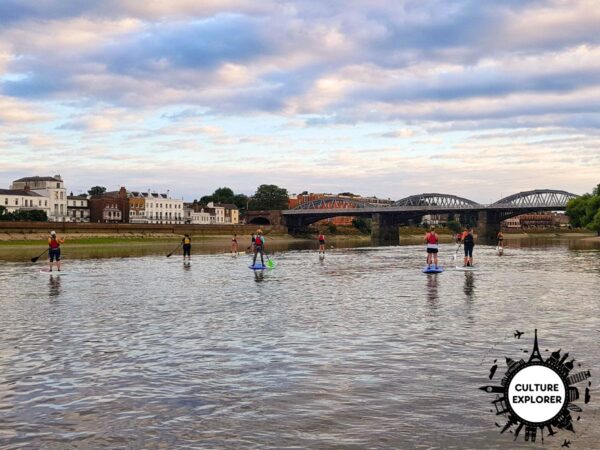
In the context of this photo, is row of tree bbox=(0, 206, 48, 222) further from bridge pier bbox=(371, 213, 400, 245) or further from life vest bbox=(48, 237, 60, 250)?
life vest bbox=(48, 237, 60, 250)

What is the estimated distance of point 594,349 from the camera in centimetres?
1434

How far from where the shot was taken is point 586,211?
138 meters

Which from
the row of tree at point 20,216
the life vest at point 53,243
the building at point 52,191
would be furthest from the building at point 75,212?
the life vest at point 53,243

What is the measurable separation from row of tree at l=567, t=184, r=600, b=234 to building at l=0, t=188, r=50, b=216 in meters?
140

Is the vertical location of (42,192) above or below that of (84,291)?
above

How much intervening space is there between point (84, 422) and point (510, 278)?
30116 mm

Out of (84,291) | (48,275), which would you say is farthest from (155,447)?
(48,275)

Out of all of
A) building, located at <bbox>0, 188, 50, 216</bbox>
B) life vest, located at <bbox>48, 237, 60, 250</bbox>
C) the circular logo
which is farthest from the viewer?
building, located at <bbox>0, 188, 50, 216</bbox>

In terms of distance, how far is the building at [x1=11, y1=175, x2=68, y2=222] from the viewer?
607 ft

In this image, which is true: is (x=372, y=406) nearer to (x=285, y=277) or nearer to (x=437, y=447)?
(x=437, y=447)

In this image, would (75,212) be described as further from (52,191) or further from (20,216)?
(20,216)

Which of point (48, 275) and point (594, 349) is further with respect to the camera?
point (48, 275)

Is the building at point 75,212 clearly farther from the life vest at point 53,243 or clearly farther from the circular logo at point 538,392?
the circular logo at point 538,392

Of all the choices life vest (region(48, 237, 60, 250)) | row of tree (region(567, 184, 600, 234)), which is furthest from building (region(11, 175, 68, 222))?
life vest (region(48, 237, 60, 250))
